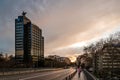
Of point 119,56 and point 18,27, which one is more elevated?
point 18,27

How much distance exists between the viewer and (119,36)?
1881 inches

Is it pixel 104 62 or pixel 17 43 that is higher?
pixel 17 43

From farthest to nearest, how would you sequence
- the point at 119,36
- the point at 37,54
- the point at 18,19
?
the point at 37,54 < the point at 18,19 < the point at 119,36

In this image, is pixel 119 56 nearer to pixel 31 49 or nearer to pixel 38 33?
pixel 31 49

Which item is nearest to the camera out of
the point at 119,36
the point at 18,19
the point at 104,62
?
the point at 119,36

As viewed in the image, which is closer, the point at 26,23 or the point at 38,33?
the point at 26,23

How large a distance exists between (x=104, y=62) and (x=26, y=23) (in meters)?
70.8

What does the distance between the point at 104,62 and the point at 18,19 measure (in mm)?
69890

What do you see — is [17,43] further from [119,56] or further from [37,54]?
[119,56]

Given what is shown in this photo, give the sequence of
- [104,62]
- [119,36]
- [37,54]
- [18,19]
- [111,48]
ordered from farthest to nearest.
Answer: [37,54], [18,19], [104,62], [111,48], [119,36]

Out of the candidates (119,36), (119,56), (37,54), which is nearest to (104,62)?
(119,56)

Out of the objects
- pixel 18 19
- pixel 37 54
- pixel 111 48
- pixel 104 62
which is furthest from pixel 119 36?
pixel 37 54

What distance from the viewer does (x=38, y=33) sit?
17375 cm

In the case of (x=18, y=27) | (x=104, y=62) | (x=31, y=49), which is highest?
(x=18, y=27)
